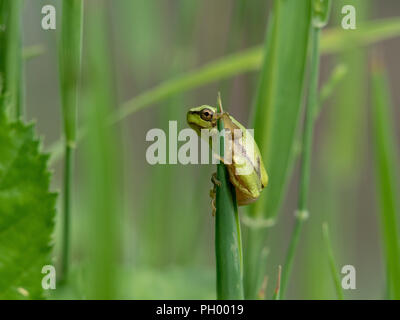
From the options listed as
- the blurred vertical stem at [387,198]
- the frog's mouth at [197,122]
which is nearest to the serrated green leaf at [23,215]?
the frog's mouth at [197,122]

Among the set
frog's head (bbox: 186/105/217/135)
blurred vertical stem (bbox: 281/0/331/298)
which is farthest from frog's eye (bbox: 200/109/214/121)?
blurred vertical stem (bbox: 281/0/331/298)

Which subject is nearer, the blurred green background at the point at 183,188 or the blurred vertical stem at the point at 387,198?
the blurred vertical stem at the point at 387,198

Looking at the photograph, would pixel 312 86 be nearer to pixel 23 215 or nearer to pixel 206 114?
pixel 206 114

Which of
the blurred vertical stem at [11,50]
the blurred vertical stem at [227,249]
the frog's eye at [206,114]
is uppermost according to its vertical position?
the blurred vertical stem at [11,50]

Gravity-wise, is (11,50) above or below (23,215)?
above

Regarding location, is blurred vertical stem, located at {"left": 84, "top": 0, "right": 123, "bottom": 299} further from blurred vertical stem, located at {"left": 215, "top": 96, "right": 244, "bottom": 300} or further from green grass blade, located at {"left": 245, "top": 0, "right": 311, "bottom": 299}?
green grass blade, located at {"left": 245, "top": 0, "right": 311, "bottom": 299}

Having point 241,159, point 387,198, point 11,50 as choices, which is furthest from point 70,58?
point 387,198

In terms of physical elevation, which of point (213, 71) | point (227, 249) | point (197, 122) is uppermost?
point (213, 71)

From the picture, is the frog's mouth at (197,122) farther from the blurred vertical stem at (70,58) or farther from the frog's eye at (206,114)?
the blurred vertical stem at (70,58)
